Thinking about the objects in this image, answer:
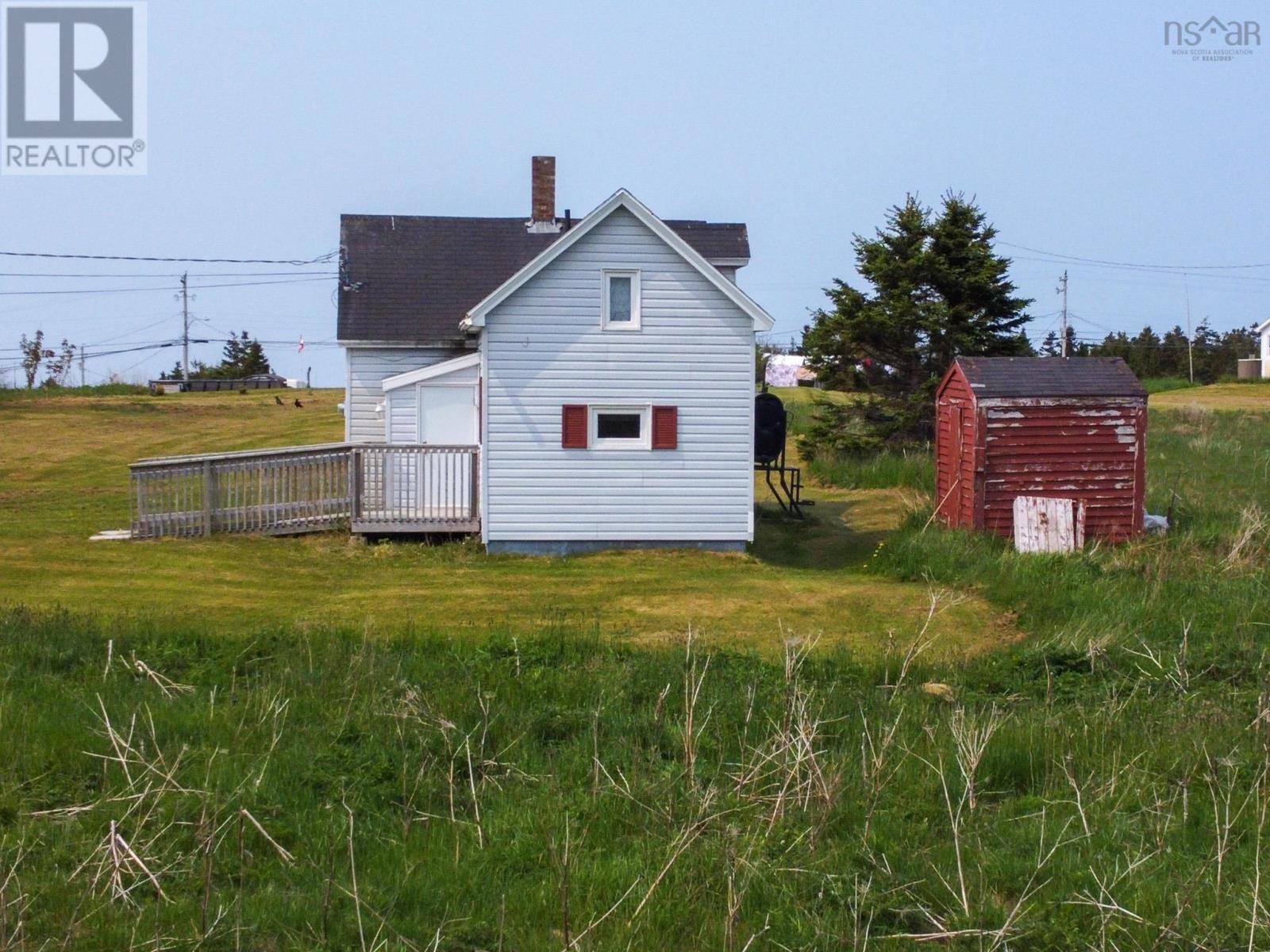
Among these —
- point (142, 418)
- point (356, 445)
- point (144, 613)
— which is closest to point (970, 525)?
point (356, 445)

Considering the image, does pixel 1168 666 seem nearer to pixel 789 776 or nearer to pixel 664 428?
pixel 789 776

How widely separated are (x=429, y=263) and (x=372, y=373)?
2987 mm

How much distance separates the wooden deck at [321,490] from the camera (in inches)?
829

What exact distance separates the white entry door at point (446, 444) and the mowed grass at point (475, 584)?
2.85 feet

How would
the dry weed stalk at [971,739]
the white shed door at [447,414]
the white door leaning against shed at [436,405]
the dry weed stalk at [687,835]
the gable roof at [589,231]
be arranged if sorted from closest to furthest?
the dry weed stalk at [687,835] → the dry weed stalk at [971,739] → the gable roof at [589,231] → the white door leaning against shed at [436,405] → the white shed door at [447,414]

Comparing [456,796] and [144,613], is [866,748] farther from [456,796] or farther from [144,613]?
[144,613]

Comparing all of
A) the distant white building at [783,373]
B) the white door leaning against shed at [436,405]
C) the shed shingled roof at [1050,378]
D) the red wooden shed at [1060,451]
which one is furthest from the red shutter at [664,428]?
the distant white building at [783,373]

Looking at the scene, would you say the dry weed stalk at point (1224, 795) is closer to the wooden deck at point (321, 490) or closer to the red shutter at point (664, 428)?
the red shutter at point (664, 428)

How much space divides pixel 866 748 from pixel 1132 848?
2180 mm

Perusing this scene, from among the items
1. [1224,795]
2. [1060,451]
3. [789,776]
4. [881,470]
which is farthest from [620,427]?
[789,776]

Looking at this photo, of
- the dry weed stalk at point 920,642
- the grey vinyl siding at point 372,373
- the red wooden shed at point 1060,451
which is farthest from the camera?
the grey vinyl siding at point 372,373

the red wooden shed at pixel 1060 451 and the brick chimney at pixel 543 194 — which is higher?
the brick chimney at pixel 543 194

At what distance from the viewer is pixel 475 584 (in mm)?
17938

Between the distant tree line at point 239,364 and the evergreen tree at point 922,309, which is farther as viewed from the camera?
the distant tree line at point 239,364
